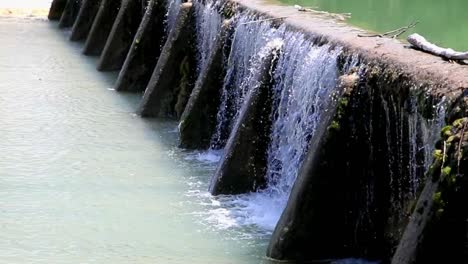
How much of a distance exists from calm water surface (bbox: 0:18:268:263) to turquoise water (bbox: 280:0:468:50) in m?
4.94

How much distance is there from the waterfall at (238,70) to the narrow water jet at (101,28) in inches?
356

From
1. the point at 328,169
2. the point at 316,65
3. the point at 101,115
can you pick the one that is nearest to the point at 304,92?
the point at 316,65

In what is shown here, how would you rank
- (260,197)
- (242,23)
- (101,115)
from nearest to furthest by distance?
(260,197) < (242,23) < (101,115)

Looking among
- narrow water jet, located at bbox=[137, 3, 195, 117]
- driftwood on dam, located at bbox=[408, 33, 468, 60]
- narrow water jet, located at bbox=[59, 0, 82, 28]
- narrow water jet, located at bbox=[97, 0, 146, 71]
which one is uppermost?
driftwood on dam, located at bbox=[408, 33, 468, 60]

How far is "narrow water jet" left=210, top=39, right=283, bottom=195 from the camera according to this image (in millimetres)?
10969

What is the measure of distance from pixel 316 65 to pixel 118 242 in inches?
105

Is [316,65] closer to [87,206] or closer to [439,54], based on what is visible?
[439,54]

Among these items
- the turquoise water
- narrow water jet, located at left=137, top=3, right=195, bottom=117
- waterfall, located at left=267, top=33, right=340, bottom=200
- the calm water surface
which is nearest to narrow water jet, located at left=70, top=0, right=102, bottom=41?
the turquoise water

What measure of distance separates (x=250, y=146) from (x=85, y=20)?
47.6 ft

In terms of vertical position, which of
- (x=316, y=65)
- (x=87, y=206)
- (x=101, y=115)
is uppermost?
(x=316, y=65)

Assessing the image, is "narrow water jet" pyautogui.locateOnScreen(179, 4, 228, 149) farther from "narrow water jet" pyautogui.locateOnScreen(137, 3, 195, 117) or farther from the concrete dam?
"narrow water jet" pyautogui.locateOnScreen(137, 3, 195, 117)

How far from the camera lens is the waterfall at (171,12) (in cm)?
1711

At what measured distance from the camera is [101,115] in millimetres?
15797

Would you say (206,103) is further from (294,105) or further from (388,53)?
(388,53)
